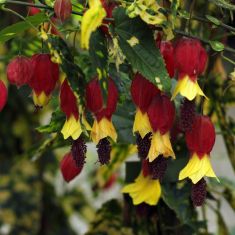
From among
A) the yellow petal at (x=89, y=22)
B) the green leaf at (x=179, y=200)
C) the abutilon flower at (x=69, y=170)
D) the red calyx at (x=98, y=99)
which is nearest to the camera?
the yellow petal at (x=89, y=22)

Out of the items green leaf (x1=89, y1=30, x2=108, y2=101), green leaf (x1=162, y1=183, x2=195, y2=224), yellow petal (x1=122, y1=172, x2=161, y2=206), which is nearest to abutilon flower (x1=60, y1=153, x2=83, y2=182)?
yellow petal (x1=122, y1=172, x2=161, y2=206)

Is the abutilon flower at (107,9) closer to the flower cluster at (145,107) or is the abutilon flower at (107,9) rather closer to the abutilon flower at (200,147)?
the flower cluster at (145,107)

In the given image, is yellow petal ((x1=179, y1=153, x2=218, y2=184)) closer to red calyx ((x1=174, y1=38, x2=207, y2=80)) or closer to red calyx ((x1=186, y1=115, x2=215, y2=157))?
red calyx ((x1=186, y1=115, x2=215, y2=157))

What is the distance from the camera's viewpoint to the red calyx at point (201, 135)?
0.91 metres

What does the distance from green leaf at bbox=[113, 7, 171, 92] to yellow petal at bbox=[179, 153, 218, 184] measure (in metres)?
0.14

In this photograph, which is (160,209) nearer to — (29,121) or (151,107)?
(151,107)

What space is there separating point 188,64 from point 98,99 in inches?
4.1

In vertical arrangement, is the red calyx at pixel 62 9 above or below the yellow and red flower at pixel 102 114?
above

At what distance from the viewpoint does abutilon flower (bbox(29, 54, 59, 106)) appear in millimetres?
884

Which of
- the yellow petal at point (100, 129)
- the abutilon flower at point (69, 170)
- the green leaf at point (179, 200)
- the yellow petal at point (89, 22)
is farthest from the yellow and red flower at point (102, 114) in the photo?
the green leaf at point (179, 200)

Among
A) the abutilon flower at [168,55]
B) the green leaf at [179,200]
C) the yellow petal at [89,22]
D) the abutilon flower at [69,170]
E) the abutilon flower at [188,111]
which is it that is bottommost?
the green leaf at [179,200]

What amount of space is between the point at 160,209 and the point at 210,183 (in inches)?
7.5

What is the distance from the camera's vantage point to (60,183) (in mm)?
2666

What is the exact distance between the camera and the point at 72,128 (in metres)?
0.86
